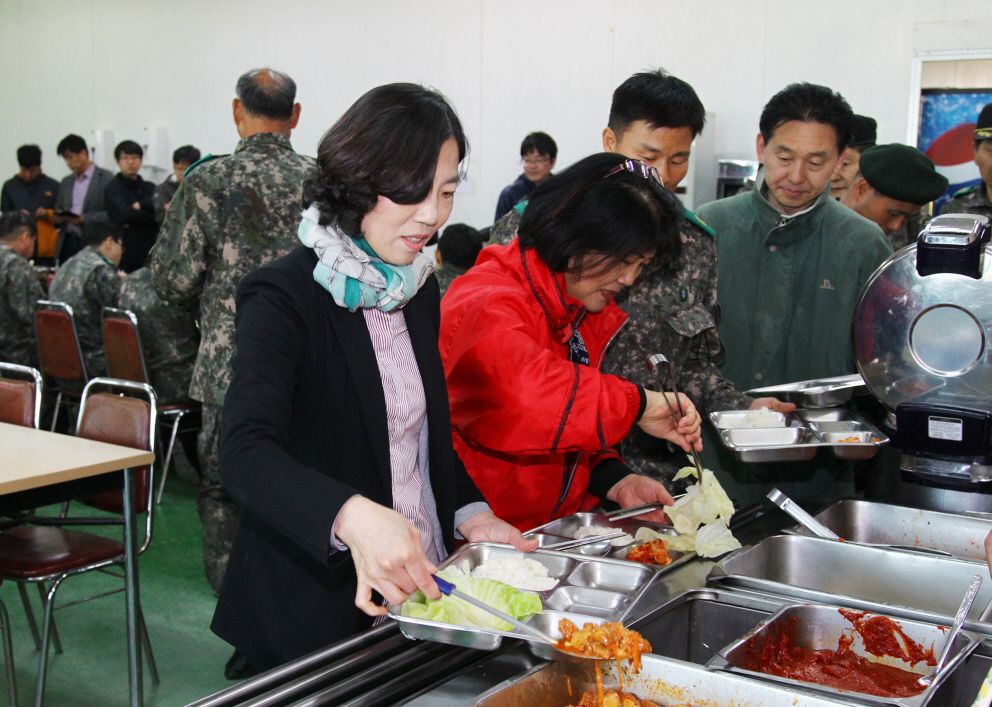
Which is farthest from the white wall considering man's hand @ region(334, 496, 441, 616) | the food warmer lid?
man's hand @ region(334, 496, 441, 616)

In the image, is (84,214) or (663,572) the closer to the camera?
(663,572)

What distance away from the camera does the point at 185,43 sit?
7.98m

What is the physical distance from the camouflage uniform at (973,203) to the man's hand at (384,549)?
274cm

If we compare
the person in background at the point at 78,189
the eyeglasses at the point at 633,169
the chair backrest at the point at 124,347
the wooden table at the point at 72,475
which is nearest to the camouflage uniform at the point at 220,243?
the wooden table at the point at 72,475

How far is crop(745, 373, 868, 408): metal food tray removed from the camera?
2084 millimetres

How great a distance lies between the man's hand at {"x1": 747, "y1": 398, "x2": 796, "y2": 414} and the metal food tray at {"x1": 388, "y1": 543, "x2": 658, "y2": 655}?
2.80 feet

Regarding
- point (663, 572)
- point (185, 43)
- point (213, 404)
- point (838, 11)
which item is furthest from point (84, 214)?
point (663, 572)

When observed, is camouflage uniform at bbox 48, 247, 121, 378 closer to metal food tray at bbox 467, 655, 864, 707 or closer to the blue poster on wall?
metal food tray at bbox 467, 655, 864, 707

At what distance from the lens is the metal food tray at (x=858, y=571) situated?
1.49m

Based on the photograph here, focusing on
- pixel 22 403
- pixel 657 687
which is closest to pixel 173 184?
pixel 22 403

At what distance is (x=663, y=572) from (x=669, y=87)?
1290mm

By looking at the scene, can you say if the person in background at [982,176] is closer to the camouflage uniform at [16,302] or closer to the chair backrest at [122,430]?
the chair backrest at [122,430]

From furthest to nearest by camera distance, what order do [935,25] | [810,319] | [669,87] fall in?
[935,25]
[810,319]
[669,87]

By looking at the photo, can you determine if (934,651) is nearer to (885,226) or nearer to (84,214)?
(885,226)
